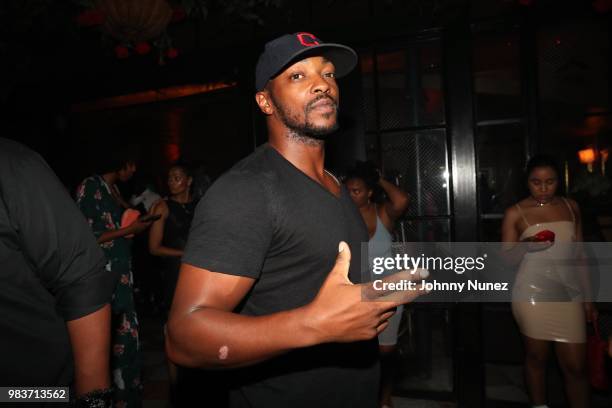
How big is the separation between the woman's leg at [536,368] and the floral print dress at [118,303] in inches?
122

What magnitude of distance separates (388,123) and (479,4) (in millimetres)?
1233

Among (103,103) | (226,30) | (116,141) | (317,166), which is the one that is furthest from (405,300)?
(103,103)

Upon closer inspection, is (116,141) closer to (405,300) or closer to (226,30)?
(226,30)

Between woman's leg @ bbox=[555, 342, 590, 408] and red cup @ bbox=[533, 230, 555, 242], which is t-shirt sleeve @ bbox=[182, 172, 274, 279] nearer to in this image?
red cup @ bbox=[533, 230, 555, 242]

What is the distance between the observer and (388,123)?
397 centimetres

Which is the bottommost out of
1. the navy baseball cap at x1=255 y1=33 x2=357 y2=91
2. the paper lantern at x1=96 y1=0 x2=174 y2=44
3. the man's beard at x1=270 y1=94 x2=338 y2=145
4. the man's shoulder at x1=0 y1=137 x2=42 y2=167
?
the man's shoulder at x1=0 y1=137 x2=42 y2=167

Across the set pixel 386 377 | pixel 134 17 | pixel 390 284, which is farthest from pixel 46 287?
pixel 386 377

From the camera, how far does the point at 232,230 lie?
1245 mm

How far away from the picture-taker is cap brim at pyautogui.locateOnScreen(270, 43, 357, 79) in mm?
1634

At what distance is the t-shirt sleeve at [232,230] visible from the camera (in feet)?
4.00

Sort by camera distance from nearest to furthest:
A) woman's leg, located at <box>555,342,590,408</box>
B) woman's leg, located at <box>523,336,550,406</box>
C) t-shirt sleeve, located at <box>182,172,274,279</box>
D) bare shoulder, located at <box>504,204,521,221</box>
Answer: t-shirt sleeve, located at <box>182,172,274,279</box> < woman's leg, located at <box>555,342,590,408</box> < woman's leg, located at <box>523,336,550,406</box> < bare shoulder, located at <box>504,204,521,221</box>

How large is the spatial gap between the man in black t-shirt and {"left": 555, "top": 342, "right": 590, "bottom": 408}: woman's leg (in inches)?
90.9

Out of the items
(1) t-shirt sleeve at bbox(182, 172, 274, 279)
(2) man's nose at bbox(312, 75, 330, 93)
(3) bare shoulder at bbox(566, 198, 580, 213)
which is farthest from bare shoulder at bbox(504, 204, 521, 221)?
(1) t-shirt sleeve at bbox(182, 172, 274, 279)

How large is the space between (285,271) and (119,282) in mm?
2402
